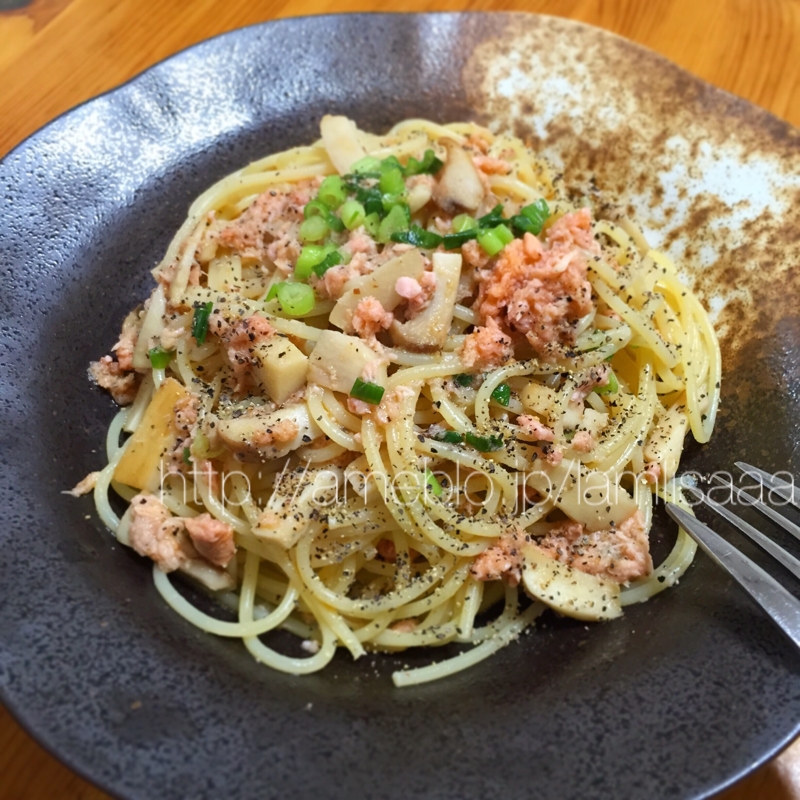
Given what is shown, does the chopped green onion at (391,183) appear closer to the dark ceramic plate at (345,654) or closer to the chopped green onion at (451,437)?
the dark ceramic plate at (345,654)

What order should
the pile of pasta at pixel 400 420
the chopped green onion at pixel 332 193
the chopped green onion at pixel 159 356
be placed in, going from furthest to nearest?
1. the chopped green onion at pixel 332 193
2. the chopped green onion at pixel 159 356
3. the pile of pasta at pixel 400 420

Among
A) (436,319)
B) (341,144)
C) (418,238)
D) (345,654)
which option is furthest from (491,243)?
(345,654)

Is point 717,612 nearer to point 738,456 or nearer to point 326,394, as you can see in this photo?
point 738,456

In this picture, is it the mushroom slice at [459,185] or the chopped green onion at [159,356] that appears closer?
the chopped green onion at [159,356]

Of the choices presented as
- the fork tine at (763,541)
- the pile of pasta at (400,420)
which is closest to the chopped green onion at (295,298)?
the pile of pasta at (400,420)

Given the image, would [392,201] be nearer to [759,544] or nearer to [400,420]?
[400,420]
